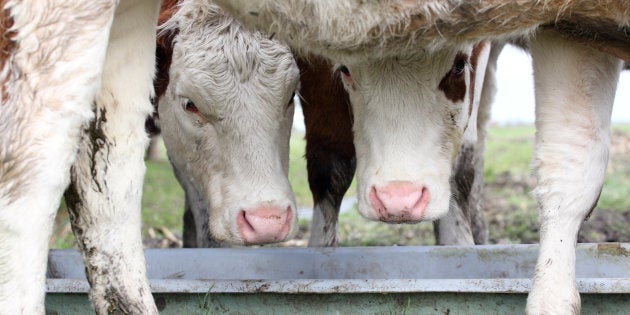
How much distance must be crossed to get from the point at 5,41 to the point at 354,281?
1.60 meters

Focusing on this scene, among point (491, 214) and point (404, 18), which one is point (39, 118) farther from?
point (491, 214)

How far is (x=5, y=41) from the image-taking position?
3.26m

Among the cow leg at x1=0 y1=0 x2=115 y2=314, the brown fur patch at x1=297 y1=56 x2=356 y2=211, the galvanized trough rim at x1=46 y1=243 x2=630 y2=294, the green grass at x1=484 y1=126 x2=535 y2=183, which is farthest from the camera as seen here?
the green grass at x1=484 y1=126 x2=535 y2=183

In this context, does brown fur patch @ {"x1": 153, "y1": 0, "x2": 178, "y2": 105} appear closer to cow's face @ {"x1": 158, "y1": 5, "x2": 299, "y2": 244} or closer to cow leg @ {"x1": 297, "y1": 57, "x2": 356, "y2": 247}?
cow's face @ {"x1": 158, "y1": 5, "x2": 299, "y2": 244}

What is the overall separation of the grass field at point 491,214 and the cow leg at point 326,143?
429mm

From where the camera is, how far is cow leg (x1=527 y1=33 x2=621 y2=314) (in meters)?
4.08

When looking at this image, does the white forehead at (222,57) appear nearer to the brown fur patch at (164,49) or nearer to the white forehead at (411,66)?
the brown fur patch at (164,49)

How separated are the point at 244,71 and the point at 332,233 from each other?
1432 mm

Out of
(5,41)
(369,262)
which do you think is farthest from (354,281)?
(5,41)

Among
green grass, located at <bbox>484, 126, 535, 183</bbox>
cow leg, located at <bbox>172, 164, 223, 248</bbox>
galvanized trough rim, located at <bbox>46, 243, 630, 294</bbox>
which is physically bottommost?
green grass, located at <bbox>484, 126, 535, 183</bbox>

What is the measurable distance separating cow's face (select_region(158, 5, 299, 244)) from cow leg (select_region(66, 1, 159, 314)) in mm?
996

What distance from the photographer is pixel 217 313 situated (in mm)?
4133

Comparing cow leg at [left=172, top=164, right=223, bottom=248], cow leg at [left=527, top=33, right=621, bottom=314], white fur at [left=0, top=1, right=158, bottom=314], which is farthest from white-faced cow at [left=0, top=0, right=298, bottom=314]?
cow leg at [left=527, top=33, right=621, bottom=314]

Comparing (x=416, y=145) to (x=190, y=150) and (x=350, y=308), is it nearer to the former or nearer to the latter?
(x=350, y=308)
